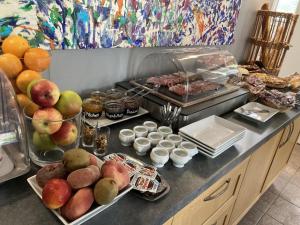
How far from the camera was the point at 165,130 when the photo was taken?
3.15ft

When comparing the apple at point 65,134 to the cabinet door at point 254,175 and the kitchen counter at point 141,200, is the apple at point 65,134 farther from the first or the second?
the cabinet door at point 254,175

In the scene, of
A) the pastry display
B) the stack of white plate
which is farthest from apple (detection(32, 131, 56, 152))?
the pastry display

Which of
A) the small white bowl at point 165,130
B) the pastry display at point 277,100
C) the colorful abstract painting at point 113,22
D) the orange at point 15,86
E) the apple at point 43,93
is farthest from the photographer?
the pastry display at point 277,100

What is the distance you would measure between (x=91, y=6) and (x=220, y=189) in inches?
33.6

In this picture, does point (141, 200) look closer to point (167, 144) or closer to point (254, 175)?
point (167, 144)

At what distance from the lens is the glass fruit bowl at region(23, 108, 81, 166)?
642mm

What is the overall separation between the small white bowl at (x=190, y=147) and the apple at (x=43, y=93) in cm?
45

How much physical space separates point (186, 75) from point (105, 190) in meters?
0.79

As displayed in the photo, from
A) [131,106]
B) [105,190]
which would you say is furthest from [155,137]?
[105,190]

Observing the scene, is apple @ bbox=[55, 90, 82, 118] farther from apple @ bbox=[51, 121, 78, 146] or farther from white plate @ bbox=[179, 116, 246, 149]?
white plate @ bbox=[179, 116, 246, 149]

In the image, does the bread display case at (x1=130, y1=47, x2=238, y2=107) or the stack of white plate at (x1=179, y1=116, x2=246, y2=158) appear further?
the bread display case at (x1=130, y1=47, x2=238, y2=107)

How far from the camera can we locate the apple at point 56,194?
1.69 ft

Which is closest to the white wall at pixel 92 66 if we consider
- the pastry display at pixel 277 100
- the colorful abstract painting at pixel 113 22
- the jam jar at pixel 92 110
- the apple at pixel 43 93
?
the colorful abstract painting at pixel 113 22

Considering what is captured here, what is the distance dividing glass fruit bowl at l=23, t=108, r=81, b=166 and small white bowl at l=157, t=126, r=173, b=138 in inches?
12.6
